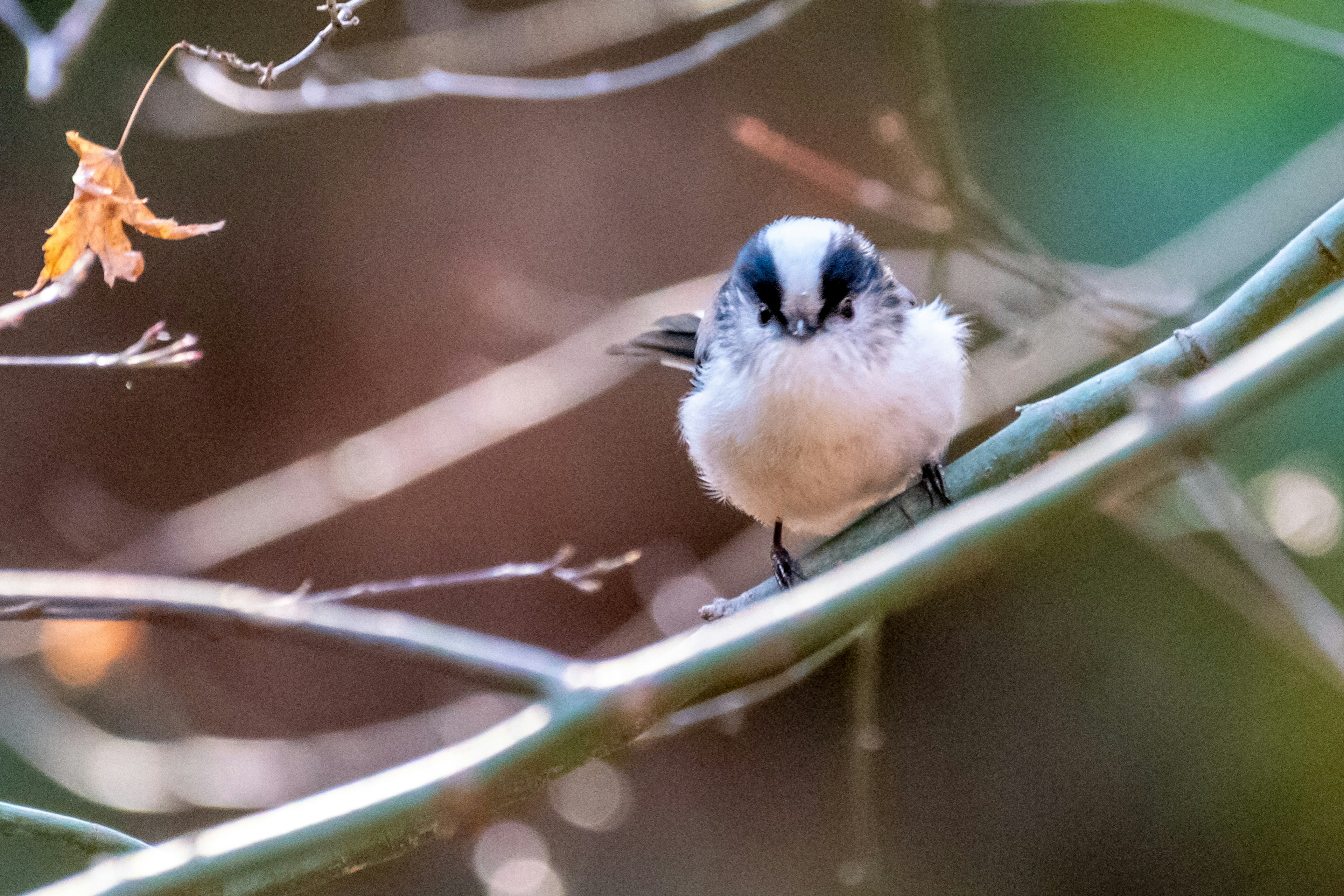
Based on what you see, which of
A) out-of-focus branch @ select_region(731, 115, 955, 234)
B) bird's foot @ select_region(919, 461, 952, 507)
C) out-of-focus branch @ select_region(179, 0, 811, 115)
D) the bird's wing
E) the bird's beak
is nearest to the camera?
bird's foot @ select_region(919, 461, 952, 507)

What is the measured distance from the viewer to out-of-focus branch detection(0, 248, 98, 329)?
1446 millimetres

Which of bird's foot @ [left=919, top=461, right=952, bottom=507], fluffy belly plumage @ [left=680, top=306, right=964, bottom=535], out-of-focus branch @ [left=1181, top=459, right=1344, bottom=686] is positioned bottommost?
out-of-focus branch @ [left=1181, top=459, right=1344, bottom=686]

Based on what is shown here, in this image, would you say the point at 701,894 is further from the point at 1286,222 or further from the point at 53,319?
the point at 53,319

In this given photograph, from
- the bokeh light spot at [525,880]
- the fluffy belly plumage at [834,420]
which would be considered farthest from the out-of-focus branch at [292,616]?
the bokeh light spot at [525,880]

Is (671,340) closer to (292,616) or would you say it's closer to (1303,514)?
(1303,514)

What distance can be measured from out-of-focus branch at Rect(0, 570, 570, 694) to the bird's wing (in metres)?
1.44

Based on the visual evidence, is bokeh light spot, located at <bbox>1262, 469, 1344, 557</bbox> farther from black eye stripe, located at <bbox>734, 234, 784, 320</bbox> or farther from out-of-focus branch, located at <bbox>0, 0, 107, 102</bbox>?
out-of-focus branch, located at <bbox>0, 0, 107, 102</bbox>

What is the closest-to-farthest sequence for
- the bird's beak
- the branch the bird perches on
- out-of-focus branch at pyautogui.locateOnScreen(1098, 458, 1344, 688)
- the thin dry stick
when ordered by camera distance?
the branch the bird perches on
out-of-focus branch at pyautogui.locateOnScreen(1098, 458, 1344, 688)
the thin dry stick
the bird's beak

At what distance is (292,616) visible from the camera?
4.10ft

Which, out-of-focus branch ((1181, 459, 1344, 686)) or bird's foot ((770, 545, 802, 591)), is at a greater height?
bird's foot ((770, 545, 802, 591))

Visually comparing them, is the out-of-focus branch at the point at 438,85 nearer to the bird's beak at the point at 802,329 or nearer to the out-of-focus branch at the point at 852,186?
the out-of-focus branch at the point at 852,186

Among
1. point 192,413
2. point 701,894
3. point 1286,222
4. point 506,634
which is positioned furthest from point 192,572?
point 1286,222

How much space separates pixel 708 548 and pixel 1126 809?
1.68m

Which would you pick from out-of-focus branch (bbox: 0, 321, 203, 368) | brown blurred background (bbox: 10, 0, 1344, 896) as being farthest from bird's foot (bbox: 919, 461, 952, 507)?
out-of-focus branch (bbox: 0, 321, 203, 368)
